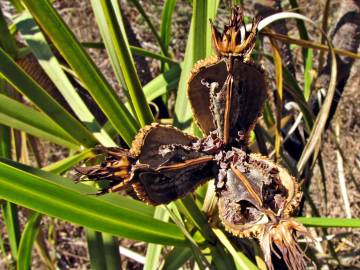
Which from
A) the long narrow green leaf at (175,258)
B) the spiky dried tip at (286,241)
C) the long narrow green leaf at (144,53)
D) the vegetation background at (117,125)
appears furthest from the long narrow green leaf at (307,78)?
the spiky dried tip at (286,241)

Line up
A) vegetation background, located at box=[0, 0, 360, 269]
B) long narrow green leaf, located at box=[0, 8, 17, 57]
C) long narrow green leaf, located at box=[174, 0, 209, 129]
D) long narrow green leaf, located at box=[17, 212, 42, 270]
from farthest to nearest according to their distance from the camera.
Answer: long narrow green leaf, located at box=[0, 8, 17, 57], long narrow green leaf, located at box=[17, 212, 42, 270], long narrow green leaf, located at box=[174, 0, 209, 129], vegetation background, located at box=[0, 0, 360, 269]

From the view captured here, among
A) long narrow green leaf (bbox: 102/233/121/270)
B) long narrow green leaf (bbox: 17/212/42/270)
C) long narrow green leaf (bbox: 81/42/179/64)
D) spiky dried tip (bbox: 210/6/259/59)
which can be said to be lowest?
long narrow green leaf (bbox: 102/233/121/270)

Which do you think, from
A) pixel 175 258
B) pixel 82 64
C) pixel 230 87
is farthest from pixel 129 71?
pixel 175 258

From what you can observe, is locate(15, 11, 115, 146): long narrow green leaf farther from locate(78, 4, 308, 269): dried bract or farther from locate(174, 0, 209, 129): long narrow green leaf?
locate(78, 4, 308, 269): dried bract

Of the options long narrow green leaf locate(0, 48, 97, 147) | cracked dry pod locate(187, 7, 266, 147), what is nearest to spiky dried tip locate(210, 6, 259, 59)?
cracked dry pod locate(187, 7, 266, 147)

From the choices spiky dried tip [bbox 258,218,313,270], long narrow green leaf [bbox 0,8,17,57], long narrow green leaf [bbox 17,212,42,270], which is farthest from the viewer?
long narrow green leaf [bbox 0,8,17,57]

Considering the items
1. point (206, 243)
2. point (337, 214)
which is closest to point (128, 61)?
point (206, 243)

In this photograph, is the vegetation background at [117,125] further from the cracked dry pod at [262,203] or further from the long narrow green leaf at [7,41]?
the cracked dry pod at [262,203]
